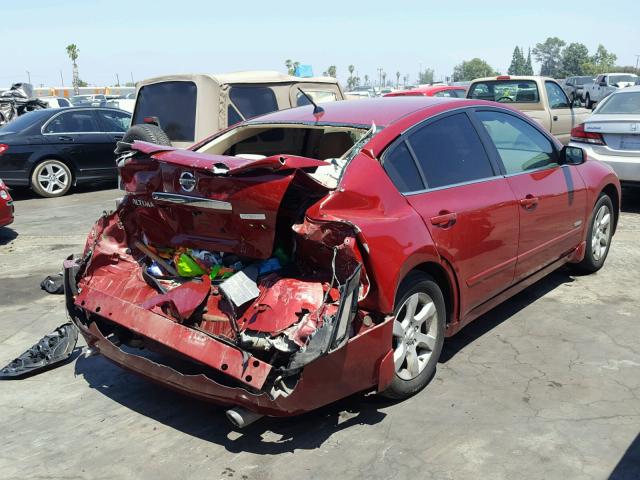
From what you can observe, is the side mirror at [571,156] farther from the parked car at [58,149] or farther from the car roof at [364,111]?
the parked car at [58,149]

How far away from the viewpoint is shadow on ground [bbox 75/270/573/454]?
3.41 metres

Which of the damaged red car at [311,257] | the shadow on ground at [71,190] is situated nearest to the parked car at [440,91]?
the shadow on ground at [71,190]

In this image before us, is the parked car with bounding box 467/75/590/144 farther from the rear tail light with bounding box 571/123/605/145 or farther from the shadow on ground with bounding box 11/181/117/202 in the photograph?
the shadow on ground with bounding box 11/181/117/202

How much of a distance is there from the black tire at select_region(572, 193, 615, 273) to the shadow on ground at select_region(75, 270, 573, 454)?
2187 mm

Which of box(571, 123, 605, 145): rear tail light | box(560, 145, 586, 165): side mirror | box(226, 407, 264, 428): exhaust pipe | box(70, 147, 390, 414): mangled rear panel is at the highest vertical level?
box(560, 145, 586, 165): side mirror

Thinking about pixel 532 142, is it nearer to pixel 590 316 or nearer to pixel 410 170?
pixel 590 316

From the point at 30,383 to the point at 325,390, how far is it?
2.23 m

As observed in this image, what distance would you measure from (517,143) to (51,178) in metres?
9.26

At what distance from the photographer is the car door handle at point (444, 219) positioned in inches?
148

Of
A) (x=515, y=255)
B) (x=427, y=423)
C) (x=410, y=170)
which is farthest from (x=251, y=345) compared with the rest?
(x=515, y=255)

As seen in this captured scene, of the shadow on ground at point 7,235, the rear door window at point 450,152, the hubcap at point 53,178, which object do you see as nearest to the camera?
the rear door window at point 450,152

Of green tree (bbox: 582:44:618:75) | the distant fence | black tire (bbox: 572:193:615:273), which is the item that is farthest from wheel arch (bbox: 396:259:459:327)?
green tree (bbox: 582:44:618:75)

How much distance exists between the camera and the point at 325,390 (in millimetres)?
3160

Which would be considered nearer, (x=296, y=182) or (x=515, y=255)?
(x=296, y=182)
